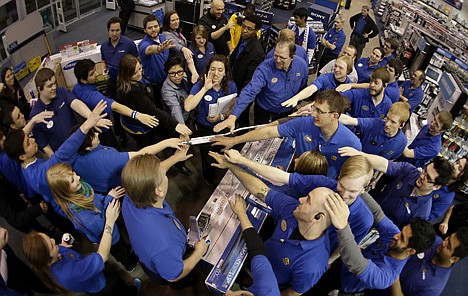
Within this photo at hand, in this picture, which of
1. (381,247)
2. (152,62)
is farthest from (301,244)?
(152,62)

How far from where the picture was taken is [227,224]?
2.97m

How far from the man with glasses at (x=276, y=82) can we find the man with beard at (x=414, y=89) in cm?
188

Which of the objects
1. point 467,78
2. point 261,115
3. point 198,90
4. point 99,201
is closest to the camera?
point 99,201

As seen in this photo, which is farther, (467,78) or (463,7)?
(463,7)

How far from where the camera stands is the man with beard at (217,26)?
540 cm

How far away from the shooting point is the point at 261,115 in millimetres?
4531

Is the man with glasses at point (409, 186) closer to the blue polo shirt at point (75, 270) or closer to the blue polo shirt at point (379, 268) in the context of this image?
the blue polo shirt at point (379, 268)

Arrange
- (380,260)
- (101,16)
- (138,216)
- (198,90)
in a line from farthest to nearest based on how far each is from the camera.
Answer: (101,16), (198,90), (380,260), (138,216)

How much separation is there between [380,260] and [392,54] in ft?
14.8

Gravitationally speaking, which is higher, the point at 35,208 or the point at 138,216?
the point at 138,216

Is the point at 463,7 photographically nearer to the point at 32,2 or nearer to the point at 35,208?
the point at 35,208

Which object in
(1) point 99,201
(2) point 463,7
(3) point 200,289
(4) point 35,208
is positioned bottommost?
(3) point 200,289

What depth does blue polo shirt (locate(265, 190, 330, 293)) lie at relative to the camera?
7.18ft

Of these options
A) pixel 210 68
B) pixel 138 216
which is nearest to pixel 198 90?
pixel 210 68
